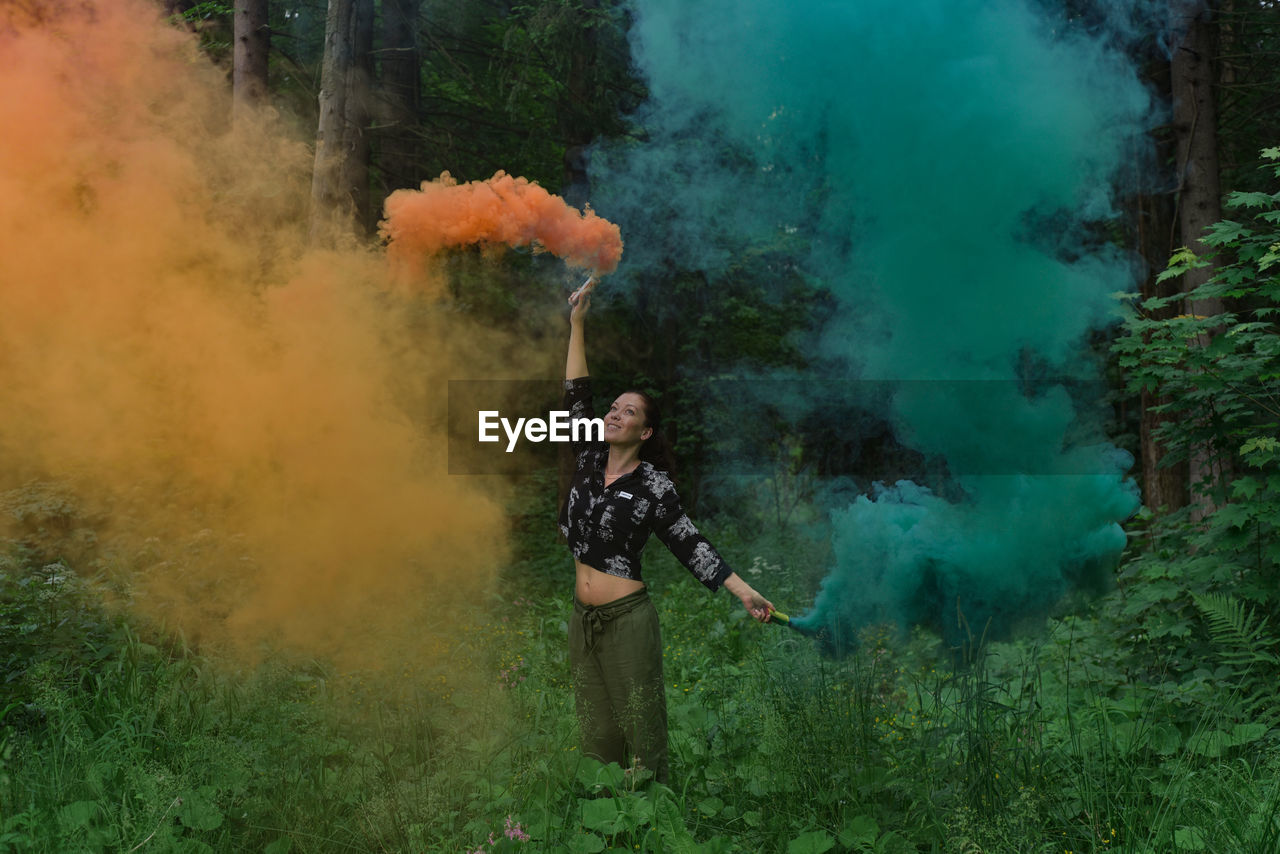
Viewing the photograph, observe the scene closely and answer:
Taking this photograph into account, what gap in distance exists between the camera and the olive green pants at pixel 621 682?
3.63 metres

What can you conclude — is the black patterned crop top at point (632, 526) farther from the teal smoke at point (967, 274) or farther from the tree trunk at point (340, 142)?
the tree trunk at point (340, 142)

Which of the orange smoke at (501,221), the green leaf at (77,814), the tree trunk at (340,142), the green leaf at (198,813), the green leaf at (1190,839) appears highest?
the tree trunk at (340,142)

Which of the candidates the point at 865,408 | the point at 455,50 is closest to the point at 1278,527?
the point at 865,408

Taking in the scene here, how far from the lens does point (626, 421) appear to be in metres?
3.80

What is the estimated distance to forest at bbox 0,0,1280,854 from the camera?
360cm

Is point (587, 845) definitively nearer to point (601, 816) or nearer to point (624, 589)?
point (601, 816)

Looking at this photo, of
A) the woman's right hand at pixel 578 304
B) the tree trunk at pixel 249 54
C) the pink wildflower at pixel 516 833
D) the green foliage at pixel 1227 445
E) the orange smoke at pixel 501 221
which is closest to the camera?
the pink wildflower at pixel 516 833

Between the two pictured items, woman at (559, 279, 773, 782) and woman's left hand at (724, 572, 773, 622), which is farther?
woman at (559, 279, 773, 782)

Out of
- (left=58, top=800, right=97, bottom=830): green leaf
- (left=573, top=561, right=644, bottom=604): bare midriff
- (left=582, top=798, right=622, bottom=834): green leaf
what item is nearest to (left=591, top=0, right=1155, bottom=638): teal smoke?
(left=573, top=561, right=644, bottom=604): bare midriff

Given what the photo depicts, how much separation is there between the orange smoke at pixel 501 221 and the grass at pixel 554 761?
2524 mm

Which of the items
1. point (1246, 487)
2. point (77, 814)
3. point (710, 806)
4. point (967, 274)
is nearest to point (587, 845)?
point (710, 806)

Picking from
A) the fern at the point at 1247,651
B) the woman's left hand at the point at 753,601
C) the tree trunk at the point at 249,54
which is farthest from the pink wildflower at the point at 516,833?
the tree trunk at the point at 249,54

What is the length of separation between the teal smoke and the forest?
0.11 feet

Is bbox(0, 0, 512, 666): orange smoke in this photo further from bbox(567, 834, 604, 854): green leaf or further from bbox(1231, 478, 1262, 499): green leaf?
bbox(1231, 478, 1262, 499): green leaf
